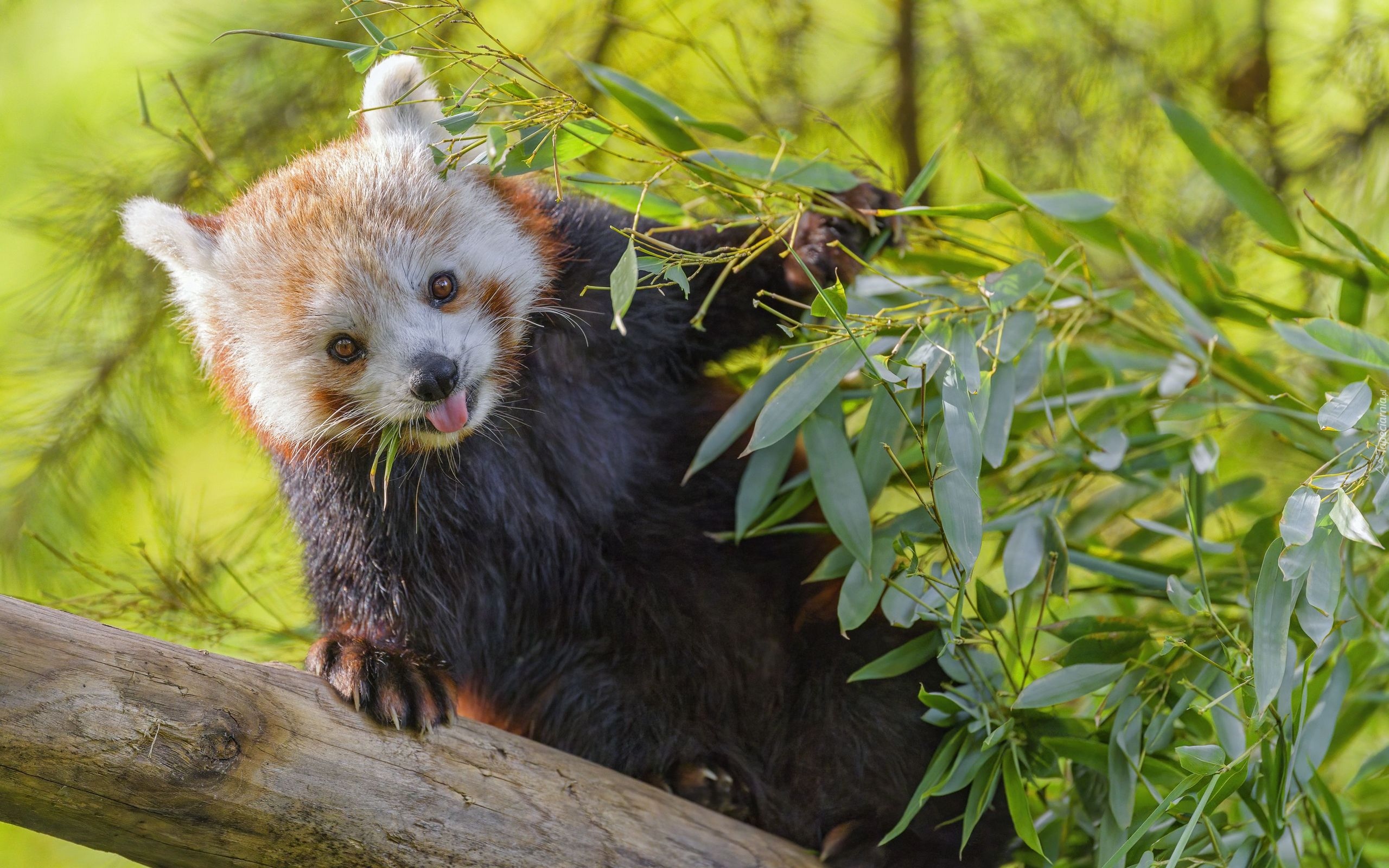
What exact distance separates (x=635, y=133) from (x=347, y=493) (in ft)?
2.61

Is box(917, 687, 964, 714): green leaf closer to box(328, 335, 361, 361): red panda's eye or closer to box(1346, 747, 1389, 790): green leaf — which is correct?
box(1346, 747, 1389, 790): green leaf

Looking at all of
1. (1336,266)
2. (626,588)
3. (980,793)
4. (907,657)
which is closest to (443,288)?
(626,588)

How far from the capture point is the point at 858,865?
1904mm

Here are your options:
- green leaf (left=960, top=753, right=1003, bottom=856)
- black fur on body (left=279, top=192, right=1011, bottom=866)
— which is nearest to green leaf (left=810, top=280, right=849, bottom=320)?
black fur on body (left=279, top=192, right=1011, bottom=866)

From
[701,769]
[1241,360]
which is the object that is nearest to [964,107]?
[1241,360]

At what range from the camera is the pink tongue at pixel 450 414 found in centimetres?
172

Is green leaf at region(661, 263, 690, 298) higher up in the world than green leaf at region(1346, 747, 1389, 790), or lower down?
higher up

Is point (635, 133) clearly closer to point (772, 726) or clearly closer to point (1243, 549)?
point (772, 726)

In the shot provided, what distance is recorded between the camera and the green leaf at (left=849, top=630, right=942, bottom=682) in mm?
1853

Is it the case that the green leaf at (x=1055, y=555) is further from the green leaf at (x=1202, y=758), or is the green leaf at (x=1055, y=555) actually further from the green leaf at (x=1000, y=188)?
the green leaf at (x=1000, y=188)

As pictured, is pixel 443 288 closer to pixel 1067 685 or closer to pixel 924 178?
pixel 924 178

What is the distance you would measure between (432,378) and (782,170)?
29.2 inches

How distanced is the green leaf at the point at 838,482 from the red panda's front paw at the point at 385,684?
684mm

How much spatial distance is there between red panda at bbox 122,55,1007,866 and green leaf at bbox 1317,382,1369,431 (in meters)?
0.85
